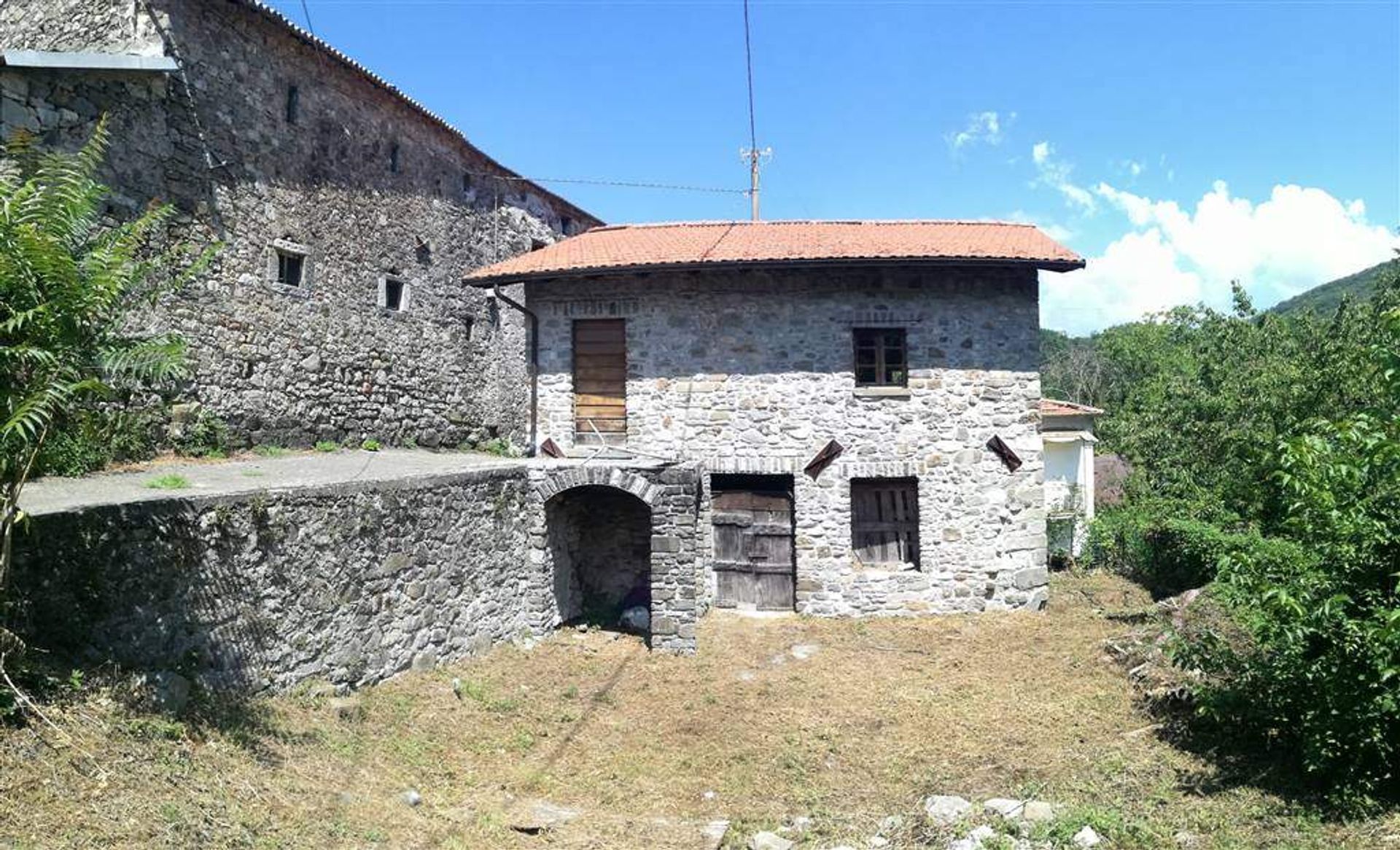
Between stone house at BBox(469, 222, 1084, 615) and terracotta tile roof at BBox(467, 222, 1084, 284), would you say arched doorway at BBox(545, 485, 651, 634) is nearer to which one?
stone house at BBox(469, 222, 1084, 615)

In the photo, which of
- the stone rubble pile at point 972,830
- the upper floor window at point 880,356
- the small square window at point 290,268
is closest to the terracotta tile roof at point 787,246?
the upper floor window at point 880,356

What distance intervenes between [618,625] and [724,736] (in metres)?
3.93

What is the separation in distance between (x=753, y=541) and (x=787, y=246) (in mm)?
4621

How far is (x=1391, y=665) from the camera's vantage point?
18.0 feet

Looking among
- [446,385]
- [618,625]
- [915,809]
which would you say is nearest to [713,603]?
[618,625]

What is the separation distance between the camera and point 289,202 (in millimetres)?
12555

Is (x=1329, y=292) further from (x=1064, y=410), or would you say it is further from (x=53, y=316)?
(x=53, y=316)

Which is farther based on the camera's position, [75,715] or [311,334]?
[311,334]

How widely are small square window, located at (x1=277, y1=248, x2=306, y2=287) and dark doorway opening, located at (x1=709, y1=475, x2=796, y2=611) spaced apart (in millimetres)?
7343

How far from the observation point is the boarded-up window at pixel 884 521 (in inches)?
490

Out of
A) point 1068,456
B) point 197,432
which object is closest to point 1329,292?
point 1068,456

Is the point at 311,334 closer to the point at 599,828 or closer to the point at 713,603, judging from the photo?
the point at 713,603

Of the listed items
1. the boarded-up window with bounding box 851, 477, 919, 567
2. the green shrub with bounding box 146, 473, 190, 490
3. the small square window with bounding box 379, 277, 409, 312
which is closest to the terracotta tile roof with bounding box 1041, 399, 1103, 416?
the boarded-up window with bounding box 851, 477, 919, 567

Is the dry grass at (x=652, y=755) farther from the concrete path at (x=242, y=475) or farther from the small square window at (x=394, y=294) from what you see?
the small square window at (x=394, y=294)
